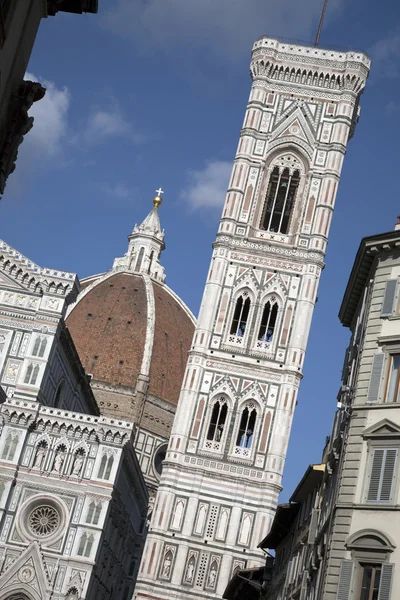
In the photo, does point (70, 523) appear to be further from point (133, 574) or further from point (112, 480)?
point (133, 574)

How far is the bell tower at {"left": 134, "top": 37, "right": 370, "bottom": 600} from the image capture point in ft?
145

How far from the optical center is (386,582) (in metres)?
17.2

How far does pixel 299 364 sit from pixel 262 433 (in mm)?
3493

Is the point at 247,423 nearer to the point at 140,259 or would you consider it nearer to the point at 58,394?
the point at 58,394

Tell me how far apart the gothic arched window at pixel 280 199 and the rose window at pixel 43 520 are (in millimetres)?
16530

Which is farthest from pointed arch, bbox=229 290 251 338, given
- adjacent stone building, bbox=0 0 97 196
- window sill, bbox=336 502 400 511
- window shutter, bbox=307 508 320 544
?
adjacent stone building, bbox=0 0 97 196

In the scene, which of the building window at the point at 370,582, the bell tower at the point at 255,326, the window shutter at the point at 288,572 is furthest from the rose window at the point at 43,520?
the building window at the point at 370,582

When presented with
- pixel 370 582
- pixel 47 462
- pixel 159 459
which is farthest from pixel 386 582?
pixel 159 459

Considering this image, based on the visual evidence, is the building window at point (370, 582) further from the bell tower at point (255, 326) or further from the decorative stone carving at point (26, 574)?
the bell tower at point (255, 326)

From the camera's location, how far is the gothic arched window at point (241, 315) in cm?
4806

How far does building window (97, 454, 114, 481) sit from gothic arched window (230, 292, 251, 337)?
8358mm

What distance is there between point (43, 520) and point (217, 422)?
8714 millimetres

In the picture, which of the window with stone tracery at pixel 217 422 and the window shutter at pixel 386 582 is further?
the window with stone tracery at pixel 217 422

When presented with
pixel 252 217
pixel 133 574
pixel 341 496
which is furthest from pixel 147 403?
pixel 341 496
